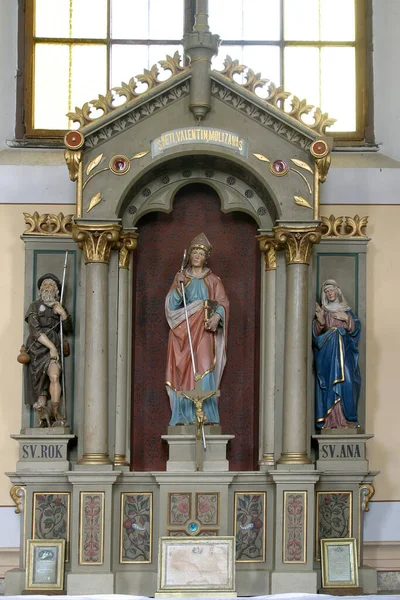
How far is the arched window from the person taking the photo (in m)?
12.6

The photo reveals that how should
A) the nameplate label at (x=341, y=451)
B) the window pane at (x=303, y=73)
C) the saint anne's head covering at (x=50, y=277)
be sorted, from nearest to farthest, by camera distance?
the nameplate label at (x=341, y=451), the saint anne's head covering at (x=50, y=277), the window pane at (x=303, y=73)

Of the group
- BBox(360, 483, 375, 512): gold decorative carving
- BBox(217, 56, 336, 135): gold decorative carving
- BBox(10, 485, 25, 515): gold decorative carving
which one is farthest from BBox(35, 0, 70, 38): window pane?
BBox(360, 483, 375, 512): gold decorative carving

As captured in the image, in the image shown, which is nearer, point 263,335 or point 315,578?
point 315,578

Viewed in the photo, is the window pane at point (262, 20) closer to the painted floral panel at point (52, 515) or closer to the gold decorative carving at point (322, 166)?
the gold decorative carving at point (322, 166)

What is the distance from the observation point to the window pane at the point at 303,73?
1260 cm

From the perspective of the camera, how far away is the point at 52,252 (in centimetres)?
1153

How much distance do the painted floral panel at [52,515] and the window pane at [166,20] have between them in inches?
178

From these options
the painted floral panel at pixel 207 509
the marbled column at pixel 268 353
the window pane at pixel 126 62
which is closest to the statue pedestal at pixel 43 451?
the painted floral panel at pixel 207 509

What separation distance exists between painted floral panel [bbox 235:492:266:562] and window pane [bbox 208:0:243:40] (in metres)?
4.49

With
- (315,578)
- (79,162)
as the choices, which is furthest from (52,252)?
(315,578)

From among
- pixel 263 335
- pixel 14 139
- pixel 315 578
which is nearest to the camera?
pixel 315 578

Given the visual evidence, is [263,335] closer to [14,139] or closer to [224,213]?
[224,213]

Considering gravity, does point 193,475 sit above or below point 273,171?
below

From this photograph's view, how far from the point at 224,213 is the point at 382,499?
2.87 m
